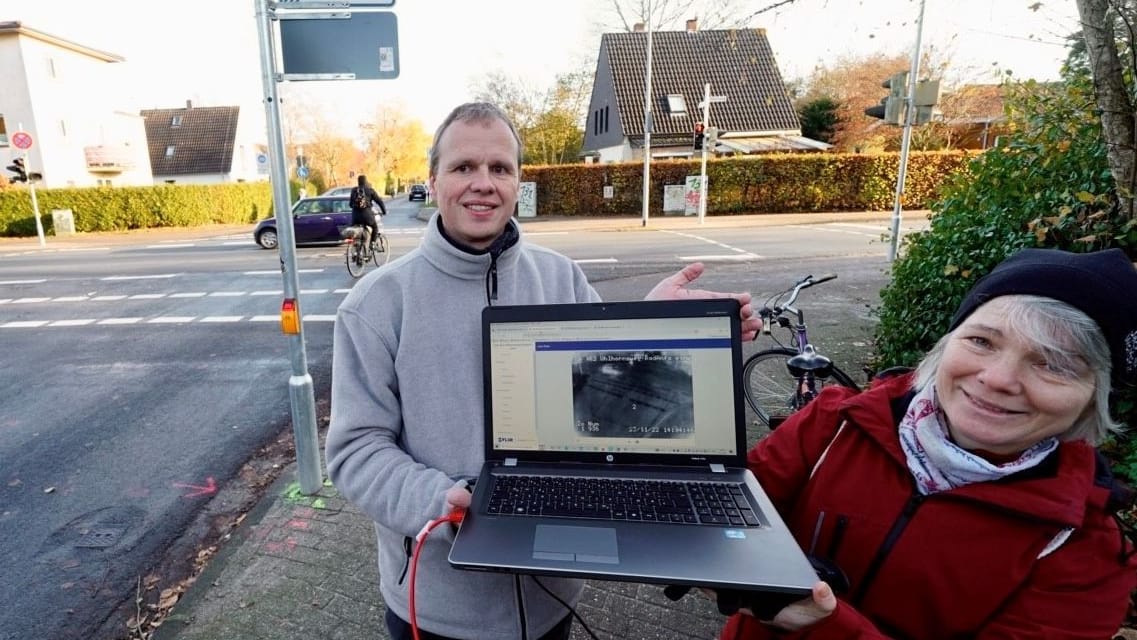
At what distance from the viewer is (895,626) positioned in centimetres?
125

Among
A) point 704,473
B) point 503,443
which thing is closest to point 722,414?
point 704,473

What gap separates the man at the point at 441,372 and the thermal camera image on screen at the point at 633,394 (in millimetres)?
250

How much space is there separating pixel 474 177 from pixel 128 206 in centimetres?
2771

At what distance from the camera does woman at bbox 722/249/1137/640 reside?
110 cm

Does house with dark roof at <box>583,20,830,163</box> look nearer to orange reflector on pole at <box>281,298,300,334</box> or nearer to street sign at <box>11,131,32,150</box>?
street sign at <box>11,131,32,150</box>

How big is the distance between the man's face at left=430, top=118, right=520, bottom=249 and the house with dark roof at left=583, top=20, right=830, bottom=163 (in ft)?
87.8

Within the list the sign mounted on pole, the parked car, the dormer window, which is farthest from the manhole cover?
the dormer window

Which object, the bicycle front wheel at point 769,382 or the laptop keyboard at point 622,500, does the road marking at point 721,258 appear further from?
the laptop keyboard at point 622,500

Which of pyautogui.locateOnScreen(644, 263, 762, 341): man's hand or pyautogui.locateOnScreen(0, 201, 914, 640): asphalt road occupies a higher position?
pyautogui.locateOnScreen(644, 263, 762, 341): man's hand

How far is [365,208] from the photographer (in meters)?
11.9

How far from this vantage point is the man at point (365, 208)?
1189 cm

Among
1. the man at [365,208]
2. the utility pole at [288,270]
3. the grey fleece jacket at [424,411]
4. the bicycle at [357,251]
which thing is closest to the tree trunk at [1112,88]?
the grey fleece jacket at [424,411]

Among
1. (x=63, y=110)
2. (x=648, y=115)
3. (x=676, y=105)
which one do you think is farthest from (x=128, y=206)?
(x=676, y=105)

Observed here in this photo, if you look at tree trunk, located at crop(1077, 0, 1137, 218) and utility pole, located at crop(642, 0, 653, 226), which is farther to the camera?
utility pole, located at crop(642, 0, 653, 226)
